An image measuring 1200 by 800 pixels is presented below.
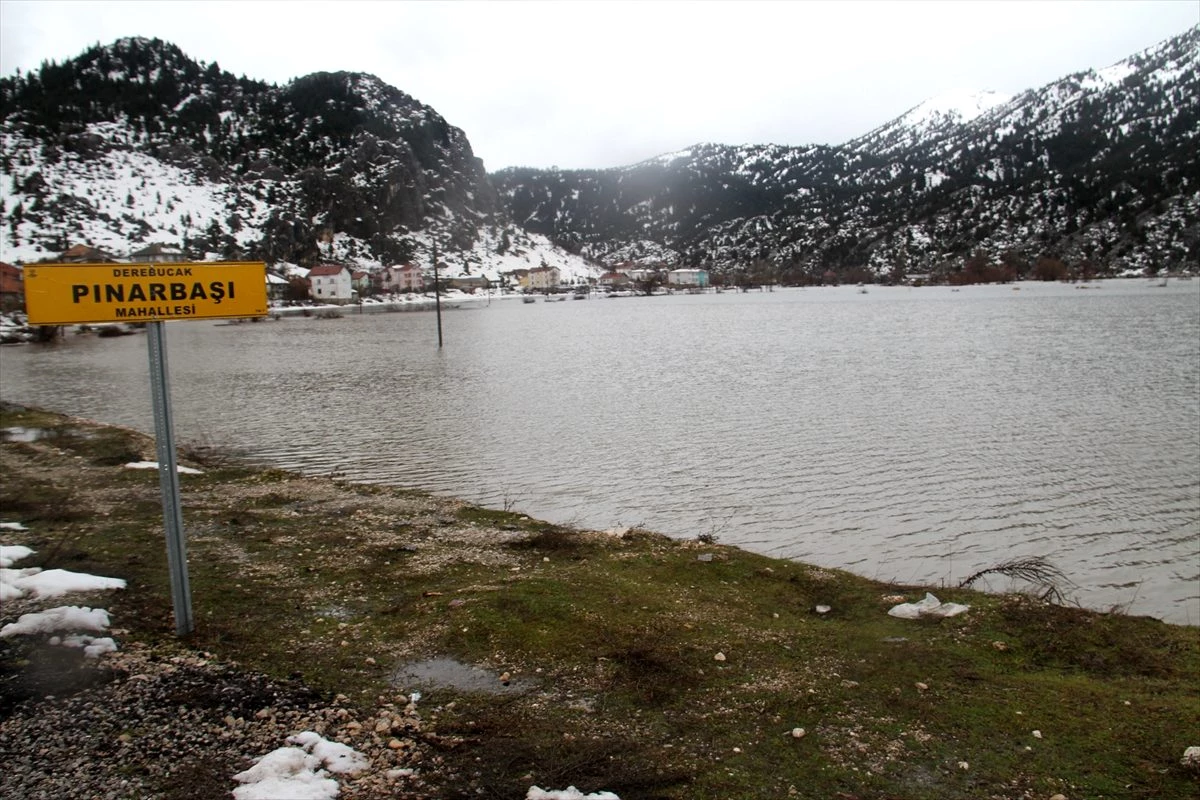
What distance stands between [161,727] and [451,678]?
2.19 m

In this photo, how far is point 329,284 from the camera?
181 m

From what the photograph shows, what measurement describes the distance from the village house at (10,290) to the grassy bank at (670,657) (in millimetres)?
115860

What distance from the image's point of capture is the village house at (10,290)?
102m

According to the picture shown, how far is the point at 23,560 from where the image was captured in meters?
9.25

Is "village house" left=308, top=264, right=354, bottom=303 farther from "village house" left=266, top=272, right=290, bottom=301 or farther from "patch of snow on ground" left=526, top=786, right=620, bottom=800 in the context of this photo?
"patch of snow on ground" left=526, top=786, right=620, bottom=800

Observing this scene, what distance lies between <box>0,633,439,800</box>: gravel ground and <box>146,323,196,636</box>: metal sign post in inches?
19.1

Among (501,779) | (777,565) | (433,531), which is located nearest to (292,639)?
(501,779)

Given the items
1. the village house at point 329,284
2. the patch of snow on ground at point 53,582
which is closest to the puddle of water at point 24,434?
the patch of snow on ground at point 53,582

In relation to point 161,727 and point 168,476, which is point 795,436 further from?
point 161,727

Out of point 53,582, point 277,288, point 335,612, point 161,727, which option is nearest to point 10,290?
point 277,288

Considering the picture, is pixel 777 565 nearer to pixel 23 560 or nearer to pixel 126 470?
pixel 23 560

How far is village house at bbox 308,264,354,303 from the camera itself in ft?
591

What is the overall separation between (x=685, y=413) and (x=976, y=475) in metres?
11.9

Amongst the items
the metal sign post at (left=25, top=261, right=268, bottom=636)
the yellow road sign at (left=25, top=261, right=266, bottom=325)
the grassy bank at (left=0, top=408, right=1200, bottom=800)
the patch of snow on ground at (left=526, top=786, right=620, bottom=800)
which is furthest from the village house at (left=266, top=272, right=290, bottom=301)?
the patch of snow on ground at (left=526, top=786, right=620, bottom=800)
